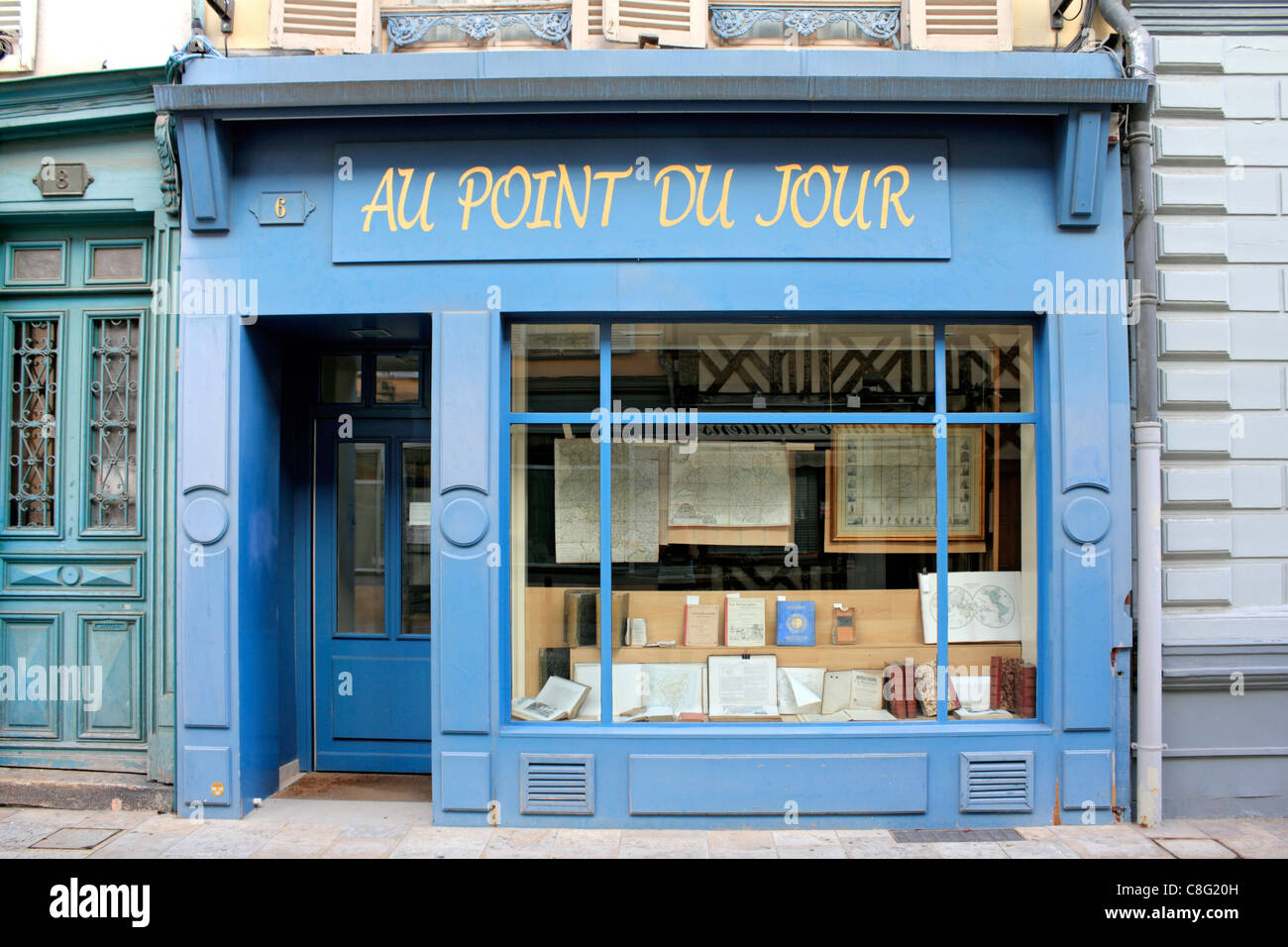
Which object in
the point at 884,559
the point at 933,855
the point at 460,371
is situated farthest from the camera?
the point at 884,559

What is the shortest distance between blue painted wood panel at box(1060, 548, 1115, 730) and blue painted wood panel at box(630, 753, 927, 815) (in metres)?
1.08

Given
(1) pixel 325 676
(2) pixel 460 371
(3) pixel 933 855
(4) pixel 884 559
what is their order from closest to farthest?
(3) pixel 933 855 → (2) pixel 460 371 → (4) pixel 884 559 → (1) pixel 325 676

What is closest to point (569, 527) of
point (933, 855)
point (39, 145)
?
point (933, 855)

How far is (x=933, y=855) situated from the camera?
16.3 ft

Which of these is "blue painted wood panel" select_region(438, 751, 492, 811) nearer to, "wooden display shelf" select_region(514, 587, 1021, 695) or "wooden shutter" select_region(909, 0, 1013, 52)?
"wooden display shelf" select_region(514, 587, 1021, 695)

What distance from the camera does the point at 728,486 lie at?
5902 millimetres

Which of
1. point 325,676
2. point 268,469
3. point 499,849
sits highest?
point 268,469

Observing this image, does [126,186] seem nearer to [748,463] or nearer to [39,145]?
[39,145]

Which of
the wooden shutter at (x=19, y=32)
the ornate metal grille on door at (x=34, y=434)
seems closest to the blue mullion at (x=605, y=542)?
the ornate metal grille on door at (x=34, y=434)

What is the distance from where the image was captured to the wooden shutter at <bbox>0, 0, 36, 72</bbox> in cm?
584

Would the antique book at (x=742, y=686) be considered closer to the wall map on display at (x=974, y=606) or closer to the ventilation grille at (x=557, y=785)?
the ventilation grille at (x=557, y=785)

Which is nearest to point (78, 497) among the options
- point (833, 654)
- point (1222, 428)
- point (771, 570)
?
point (771, 570)

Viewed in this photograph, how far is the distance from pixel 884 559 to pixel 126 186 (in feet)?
19.4

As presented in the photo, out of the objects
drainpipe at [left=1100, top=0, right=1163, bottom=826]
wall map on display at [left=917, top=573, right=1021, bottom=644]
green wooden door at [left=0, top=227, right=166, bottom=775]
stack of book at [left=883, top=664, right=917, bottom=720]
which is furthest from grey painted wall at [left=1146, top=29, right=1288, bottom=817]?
green wooden door at [left=0, top=227, right=166, bottom=775]
